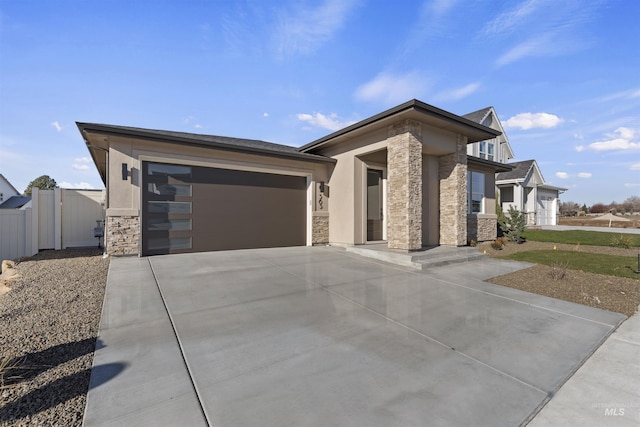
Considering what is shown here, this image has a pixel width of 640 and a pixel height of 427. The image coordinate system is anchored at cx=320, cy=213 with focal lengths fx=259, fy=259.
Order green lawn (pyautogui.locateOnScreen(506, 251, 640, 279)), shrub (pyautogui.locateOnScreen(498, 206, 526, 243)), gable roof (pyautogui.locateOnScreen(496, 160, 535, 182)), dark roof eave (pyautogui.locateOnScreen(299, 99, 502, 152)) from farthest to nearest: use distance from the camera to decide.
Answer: gable roof (pyautogui.locateOnScreen(496, 160, 535, 182)) < shrub (pyautogui.locateOnScreen(498, 206, 526, 243)) < dark roof eave (pyautogui.locateOnScreen(299, 99, 502, 152)) < green lawn (pyautogui.locateOnScreen(506, 251, 640, 279))

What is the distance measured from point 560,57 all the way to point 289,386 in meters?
11.9

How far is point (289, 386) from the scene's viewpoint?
221 centimetres

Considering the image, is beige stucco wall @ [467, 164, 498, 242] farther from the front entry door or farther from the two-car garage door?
the two-car garage door

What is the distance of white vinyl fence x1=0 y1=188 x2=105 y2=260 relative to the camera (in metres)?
8.23

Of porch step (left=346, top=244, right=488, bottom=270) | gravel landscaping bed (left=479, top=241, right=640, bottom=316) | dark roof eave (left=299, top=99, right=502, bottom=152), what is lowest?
gravel landscaping bed (left=479, top=241, right=640, bottom=316)

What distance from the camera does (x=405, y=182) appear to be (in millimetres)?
7922

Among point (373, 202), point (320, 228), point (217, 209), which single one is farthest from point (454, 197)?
point (217, 209)

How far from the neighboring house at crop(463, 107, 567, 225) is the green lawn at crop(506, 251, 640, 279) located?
36.6ft

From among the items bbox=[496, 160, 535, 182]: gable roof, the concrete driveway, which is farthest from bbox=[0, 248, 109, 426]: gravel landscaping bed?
bbox=[496, 160, 535, 182]: gable roof

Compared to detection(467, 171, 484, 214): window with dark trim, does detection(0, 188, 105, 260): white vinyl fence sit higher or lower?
lower

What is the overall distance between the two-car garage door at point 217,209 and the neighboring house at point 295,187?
0.03m

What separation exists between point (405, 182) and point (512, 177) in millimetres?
16419

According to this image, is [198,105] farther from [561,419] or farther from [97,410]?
[561,419]

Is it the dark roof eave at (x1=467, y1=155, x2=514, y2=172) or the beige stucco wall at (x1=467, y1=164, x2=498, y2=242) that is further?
the beige stucco wall at (x1=467, y1=164, x2=498, y2=242)
